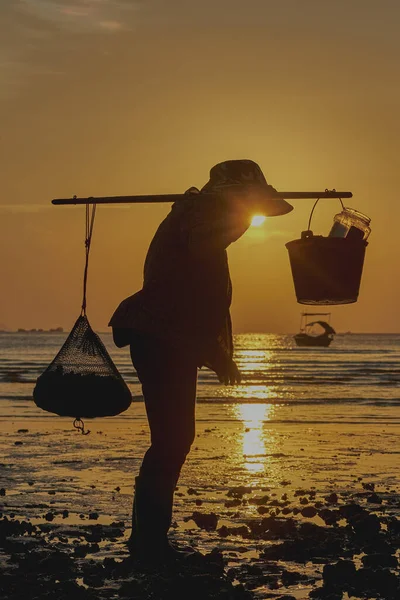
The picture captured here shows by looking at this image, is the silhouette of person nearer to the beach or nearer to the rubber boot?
the rubber boot

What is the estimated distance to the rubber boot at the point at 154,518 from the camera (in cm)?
669

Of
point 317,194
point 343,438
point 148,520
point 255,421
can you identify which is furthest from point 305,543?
point 255,421

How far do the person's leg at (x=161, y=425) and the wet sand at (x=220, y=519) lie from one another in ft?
1.06

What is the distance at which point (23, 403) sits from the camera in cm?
2644

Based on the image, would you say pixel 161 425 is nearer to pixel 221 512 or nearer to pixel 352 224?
pixel 352 224

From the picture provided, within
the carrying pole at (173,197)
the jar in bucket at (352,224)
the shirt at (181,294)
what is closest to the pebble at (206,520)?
the shirt at (181,294)

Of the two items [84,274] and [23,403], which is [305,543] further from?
[23,403]

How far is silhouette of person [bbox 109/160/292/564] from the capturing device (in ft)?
20.8

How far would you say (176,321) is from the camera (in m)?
6.52

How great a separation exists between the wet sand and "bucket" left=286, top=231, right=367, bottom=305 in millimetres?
1728

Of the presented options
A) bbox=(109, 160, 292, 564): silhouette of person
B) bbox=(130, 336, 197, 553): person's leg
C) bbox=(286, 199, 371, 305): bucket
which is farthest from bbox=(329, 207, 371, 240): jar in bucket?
bbox=(130, 336, 197, 553): person's leg

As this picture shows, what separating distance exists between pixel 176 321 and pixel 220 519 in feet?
8.97

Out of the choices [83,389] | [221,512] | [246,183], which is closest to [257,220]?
[246,183]

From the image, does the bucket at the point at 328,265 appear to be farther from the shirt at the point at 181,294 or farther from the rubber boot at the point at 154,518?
the rubber boot at the point at 154,518
